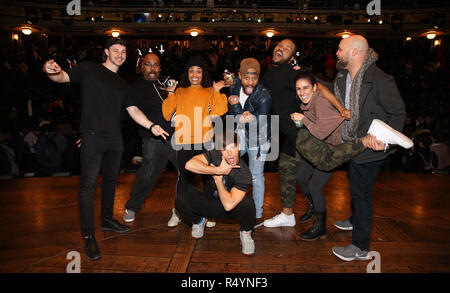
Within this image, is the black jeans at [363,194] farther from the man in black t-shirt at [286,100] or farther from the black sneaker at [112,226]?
the black sneaker at [112,226]

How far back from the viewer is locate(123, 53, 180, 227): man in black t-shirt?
322 centimetres

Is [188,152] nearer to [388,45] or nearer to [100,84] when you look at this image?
[100,84]

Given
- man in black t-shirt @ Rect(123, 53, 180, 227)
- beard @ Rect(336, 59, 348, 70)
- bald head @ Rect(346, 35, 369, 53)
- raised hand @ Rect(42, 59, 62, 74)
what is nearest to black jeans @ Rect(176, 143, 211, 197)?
man in black t-shirt @ Rect(123, 53, 180, 227)

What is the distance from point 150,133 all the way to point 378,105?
2000 mm

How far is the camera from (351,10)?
38.4 ft

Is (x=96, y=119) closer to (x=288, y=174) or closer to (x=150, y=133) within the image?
(x=150, y=133)

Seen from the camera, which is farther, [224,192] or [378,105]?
[224,192]

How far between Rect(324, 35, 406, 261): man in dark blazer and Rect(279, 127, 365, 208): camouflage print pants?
92mm

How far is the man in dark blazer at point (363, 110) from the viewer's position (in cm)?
235

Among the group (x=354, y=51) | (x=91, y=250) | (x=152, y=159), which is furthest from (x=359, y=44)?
(x=91, y=250)

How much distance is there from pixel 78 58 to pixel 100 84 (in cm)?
974

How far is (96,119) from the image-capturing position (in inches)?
105

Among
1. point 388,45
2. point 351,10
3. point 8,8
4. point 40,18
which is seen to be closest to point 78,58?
point 40,18

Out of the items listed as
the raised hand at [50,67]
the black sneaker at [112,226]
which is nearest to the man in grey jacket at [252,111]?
the black sneaker at [112,226]
